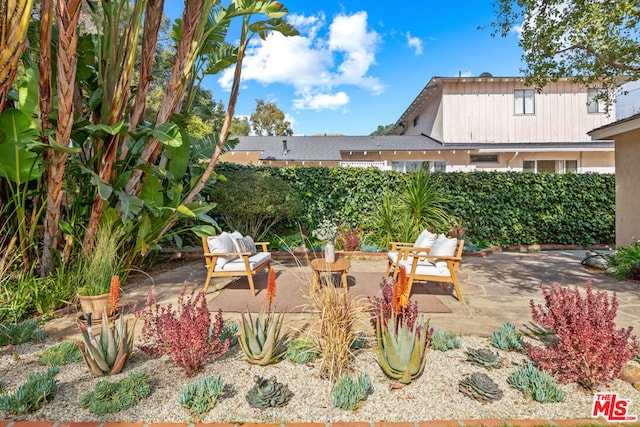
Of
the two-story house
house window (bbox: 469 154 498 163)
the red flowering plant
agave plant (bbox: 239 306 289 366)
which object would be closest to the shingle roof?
the two-story house

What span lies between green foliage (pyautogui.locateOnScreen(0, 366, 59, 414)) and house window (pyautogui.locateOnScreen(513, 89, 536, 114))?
17.9m

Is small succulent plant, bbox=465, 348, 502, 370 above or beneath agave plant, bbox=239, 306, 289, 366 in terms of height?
beneath

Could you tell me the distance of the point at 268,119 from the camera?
43469mm

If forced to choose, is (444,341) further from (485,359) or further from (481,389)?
(481,389)

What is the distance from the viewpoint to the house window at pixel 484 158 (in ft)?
49.2

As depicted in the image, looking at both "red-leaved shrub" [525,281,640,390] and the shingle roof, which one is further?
the shingle roof

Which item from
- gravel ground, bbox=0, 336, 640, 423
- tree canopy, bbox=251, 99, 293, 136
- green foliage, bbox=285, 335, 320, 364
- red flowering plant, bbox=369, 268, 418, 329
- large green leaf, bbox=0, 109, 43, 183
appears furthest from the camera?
tree canopy, bbox=251, 99, 293, 136

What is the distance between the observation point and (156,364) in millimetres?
2805

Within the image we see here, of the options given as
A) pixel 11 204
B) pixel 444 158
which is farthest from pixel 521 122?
pixel 11 204

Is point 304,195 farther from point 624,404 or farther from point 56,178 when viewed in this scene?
point 624,404

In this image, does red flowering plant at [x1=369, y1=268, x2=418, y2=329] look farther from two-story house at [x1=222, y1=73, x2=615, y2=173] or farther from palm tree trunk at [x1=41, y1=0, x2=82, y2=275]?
two-story house at [x1=222, y1=73, x2=615, y2=173]

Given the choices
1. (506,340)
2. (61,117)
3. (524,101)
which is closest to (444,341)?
(506,340)

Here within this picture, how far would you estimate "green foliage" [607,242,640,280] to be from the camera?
604 cm

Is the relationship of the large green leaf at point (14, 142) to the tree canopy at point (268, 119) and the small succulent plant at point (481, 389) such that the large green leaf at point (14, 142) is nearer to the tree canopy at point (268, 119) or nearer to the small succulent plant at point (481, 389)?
the small succulent plant at point (481, 389)
